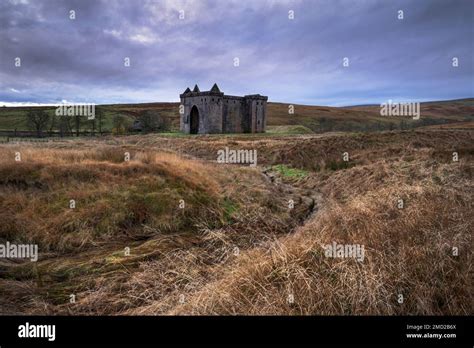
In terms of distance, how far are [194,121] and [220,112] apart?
5.78m

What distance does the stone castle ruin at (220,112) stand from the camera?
48.8 meters

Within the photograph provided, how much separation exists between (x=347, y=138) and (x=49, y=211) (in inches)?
810

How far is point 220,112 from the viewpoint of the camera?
49.7m

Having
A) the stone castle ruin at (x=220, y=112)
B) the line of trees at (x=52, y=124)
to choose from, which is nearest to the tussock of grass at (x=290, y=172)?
the stone castle ruin at (x=220, y=112)

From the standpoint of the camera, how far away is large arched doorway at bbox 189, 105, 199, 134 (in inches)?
2056
